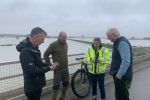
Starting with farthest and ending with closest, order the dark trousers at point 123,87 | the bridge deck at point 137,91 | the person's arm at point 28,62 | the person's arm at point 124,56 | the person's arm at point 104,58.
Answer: the bridge deck at point 137,91 → the person's arm at point 104,58 → the dark trousers at point 123,87 → the person's arm at point 124,56 → the person's arm at point 28,62

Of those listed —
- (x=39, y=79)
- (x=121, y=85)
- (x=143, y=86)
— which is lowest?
(x=143, y=86)

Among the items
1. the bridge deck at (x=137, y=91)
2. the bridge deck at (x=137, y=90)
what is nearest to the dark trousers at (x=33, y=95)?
the bridge deck at (x=137, y=91)

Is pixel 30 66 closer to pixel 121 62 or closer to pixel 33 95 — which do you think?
pixel 33 95

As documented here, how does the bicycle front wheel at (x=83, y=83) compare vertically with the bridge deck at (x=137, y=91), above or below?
above

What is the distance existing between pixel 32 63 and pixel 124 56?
155cm

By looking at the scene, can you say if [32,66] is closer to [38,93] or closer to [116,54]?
[38,93]

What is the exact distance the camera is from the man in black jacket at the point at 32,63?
1.57 m

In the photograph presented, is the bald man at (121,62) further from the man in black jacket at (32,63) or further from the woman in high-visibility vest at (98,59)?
the man in black jacket at (32,63)

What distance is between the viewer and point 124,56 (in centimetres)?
191

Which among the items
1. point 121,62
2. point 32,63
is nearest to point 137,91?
point 121,62

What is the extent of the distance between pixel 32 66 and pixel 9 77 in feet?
4.56

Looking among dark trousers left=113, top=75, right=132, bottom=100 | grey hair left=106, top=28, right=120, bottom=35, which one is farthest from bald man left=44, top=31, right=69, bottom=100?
dark trousers left=113, top=75, right=132, bottom=100

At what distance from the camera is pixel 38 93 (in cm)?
185

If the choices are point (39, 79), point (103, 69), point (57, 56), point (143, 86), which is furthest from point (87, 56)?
point (143, 86)
